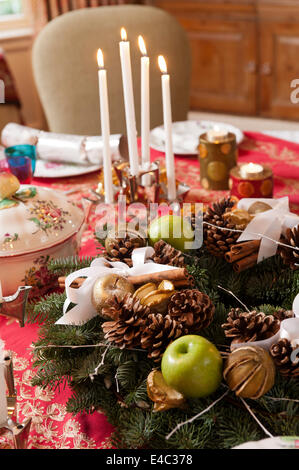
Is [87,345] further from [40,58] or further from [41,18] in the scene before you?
[41,18]

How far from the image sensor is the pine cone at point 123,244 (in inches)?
32.0

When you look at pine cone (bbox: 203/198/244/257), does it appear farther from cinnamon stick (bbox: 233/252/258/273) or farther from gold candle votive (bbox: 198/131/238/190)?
gold candle votive (bbox: 198/131/238/190)

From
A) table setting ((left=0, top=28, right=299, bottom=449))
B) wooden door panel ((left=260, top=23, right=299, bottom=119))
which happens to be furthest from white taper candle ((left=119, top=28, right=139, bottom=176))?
wooden door panel ((left=260, top=23, right=299, bottom=119))

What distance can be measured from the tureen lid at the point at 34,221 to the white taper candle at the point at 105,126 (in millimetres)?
99

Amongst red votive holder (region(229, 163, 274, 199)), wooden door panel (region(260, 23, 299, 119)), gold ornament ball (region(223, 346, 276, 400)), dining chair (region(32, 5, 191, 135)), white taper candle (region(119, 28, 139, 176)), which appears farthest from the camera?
wooden door panel (region(260, 23, 299, 119))

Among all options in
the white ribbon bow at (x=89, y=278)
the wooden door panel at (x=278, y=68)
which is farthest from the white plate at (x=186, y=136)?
the wooden door panel at (x=278, y=68)

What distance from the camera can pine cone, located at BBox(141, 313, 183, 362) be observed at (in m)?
0.64

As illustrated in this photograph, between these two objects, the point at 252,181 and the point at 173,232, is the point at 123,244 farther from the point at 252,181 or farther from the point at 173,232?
the point at 252,181

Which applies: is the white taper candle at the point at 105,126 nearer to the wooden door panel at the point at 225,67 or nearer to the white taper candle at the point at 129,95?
the white taper candle at the point at 129,95

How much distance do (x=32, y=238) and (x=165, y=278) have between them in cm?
26

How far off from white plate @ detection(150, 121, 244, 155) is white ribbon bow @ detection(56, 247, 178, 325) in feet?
2.28

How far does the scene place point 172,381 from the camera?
0.60 m
